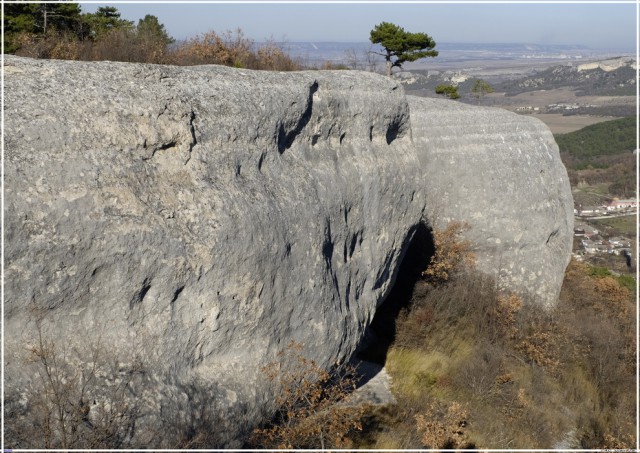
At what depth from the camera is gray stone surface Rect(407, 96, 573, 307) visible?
14.8 metres

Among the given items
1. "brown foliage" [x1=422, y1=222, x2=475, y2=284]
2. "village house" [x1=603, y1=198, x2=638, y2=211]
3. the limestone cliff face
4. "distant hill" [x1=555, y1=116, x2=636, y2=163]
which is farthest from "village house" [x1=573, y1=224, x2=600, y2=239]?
the limestone cliff face

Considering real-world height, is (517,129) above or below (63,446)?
above

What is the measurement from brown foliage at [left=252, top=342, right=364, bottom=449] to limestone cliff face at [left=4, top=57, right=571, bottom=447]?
0.24 m

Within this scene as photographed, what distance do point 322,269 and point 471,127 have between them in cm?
889

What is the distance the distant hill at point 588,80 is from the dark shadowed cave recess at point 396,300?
107189 mm

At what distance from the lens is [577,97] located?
123812 millimetres

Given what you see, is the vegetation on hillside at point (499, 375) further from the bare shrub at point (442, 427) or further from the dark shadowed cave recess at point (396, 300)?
the dark shadowed cave recess at point (396, 300)

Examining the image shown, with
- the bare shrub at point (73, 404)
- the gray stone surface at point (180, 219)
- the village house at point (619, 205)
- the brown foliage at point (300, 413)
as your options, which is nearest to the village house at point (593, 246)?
the village house at point (619, 205)

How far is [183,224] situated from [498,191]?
34.8 ft

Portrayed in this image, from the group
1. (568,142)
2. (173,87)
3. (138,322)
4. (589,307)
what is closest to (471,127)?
(589,307)

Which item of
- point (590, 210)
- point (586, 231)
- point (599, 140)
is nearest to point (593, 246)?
point (586, 231)

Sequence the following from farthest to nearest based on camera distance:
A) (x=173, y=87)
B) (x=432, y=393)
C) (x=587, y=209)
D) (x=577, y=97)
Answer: (x=577, y=97) < (x=587, y=209) < (x=432, y=393) < (x=173, y=87)

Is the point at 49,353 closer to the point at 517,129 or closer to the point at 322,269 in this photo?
the point at 322,269

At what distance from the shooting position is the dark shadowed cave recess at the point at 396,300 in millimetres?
11805
